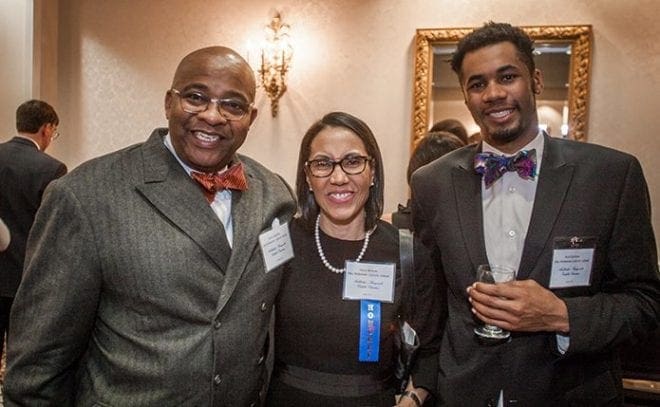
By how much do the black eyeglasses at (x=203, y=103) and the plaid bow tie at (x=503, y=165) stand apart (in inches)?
31.2

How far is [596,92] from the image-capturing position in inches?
156

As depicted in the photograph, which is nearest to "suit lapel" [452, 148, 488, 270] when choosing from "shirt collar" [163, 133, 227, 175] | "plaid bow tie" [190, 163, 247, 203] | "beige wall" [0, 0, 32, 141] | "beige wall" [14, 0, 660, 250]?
"plaid bow tie" [190, 163, 247, 203]

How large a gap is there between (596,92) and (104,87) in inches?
157

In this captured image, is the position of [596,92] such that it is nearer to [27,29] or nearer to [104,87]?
[104,87]

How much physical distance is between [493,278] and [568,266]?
25cm

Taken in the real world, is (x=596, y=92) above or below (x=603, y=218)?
above

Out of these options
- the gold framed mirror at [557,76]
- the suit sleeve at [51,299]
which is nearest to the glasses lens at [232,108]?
the suit sleeve at [51,299]

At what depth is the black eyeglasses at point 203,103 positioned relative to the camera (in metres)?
1.52

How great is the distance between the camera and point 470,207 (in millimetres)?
1770

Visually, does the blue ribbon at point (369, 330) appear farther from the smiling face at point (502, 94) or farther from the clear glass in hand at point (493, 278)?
the smiling face at point (502, 94)

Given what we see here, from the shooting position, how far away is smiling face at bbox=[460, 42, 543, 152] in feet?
5.75

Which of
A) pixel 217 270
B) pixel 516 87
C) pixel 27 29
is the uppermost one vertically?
pixel 27 29

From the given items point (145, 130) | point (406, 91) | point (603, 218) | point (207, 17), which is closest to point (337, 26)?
point (406, 91)

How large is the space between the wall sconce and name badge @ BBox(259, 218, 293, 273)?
2921 millimetres
